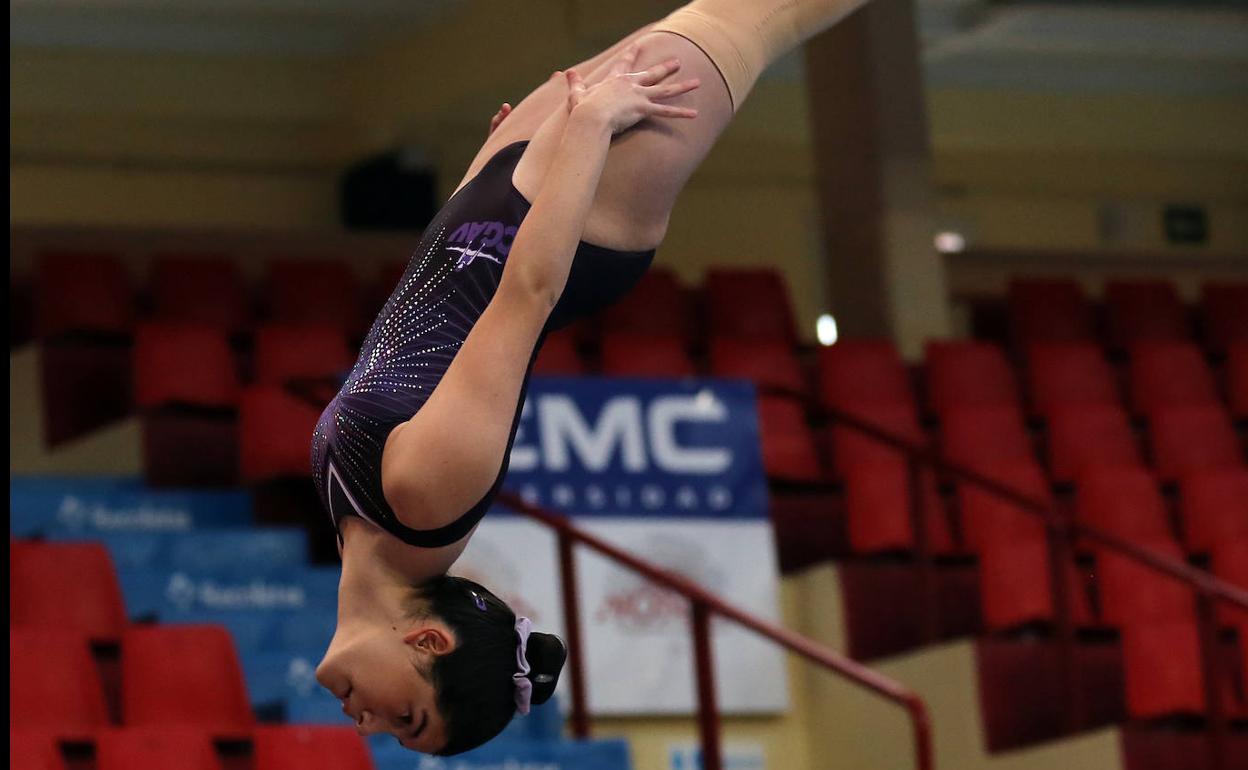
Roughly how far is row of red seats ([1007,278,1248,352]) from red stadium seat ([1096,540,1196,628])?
226 centimetres

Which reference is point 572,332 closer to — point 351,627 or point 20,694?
point 20,694

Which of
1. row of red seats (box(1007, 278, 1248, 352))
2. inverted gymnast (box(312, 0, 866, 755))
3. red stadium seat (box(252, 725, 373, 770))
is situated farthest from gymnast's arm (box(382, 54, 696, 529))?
row of red seats (box(1007, 278, 1248, 352))

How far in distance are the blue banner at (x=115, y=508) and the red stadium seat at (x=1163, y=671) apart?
2.74 m

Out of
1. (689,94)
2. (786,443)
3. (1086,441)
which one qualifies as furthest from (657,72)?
(1086,441)

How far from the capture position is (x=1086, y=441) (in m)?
7.36

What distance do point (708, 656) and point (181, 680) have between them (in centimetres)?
122

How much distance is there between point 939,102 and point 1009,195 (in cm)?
84

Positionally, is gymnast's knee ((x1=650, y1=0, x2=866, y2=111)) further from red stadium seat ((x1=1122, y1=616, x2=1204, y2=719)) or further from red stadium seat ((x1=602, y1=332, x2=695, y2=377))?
red stadium seat ((x1=602, y1=332, x2=695, y2=377))

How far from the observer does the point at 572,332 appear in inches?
297

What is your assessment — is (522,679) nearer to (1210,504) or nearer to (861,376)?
(1210,504)

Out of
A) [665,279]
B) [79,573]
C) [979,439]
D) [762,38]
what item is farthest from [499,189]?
[665,279]

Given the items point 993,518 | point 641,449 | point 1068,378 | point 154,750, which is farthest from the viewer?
point 1068,378

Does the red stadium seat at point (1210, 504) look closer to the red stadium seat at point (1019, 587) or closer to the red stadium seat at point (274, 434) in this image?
the red stadium seat at point (1019, 587)

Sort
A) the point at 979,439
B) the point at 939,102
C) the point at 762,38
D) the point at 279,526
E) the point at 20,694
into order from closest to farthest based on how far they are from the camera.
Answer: the point at 762,38 → the point at 20,694 → the point at 279,526 → the point at 979,439 → the point at 939,102
